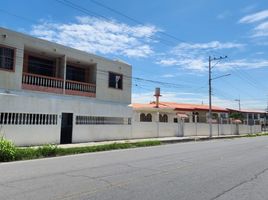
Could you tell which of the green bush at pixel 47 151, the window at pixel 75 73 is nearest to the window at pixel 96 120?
the window at pixel 75 73

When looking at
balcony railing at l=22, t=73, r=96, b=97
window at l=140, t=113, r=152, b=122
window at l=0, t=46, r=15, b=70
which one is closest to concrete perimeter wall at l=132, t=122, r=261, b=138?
balcony railing at l=22, t=73, r=96, b=97

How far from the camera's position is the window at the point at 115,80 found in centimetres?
2833

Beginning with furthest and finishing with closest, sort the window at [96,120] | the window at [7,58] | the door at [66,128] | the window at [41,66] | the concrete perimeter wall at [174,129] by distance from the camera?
the concrete perimeter wall at [174,129], the window at [41,66], the window at [96,120], the door at [66,128], the window at [7,58]

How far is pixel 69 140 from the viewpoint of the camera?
22.3 meters

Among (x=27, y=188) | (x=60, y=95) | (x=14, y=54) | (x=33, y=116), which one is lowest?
(x=27, y=188)

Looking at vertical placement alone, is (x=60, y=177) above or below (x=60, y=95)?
below

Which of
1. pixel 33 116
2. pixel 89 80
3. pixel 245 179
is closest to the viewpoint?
pixel 245 179

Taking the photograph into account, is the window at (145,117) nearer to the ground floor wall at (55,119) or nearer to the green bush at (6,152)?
the ground floor wall at (55,119)

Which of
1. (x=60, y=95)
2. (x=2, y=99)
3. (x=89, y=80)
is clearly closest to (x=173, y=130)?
(x=89, y=80)

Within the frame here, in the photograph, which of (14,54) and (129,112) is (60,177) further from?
(129,112)

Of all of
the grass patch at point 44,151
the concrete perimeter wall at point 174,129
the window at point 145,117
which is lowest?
the grass patch at point 44,151

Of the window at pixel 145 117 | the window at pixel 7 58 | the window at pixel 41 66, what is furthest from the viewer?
the window at pixel 145 117

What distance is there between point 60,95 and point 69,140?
10.8 ft

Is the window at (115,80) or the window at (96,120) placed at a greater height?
the window at (115,80)
